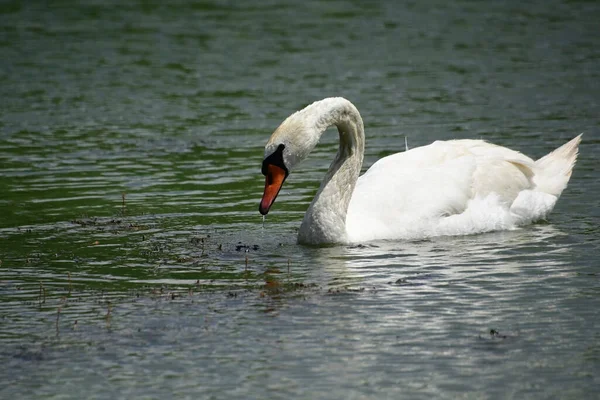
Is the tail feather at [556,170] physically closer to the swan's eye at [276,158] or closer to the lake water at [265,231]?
the lake water at [265,231]

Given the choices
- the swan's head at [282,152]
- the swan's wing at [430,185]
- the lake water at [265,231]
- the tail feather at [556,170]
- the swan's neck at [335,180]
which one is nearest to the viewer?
the lake water at [265,231]

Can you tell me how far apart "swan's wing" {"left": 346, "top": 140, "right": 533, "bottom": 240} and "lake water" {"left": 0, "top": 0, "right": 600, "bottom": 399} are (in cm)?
35

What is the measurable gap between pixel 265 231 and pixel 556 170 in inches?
143

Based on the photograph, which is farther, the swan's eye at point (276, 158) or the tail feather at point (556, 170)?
the tail feather at point (556, 170)

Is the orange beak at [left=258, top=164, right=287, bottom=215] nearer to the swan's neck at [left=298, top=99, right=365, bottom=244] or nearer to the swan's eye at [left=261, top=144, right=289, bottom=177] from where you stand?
the swan's eye at [left=261, top=144, right=289, bottom=177]

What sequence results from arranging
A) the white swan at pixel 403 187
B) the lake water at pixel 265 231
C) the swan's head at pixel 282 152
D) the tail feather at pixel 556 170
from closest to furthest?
the lake water at pixel 265 231, the swan's head at pixel 282 152, the white swan at pixel 403 187, the tail feather at pixel 556 170

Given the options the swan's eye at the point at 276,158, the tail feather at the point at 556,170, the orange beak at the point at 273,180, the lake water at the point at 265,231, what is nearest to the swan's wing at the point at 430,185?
the tail feather at the point at 556,170

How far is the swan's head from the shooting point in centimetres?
1186

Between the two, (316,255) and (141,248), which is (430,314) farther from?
(141,248)

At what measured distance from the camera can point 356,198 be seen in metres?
13.1

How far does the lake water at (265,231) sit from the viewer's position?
28.3 feet

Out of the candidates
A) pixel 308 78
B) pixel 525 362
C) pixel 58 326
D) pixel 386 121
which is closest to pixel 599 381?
pixel 525 362

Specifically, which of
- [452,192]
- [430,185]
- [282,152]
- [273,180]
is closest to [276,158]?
[282,152]

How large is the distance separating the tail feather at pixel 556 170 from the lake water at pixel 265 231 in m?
0.36
